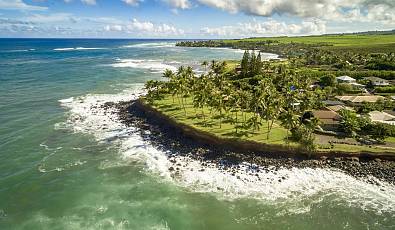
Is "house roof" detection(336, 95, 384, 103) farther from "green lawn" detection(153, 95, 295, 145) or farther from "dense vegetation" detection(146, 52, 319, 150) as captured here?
"green lawn" detection(153, 95, 295, 145)

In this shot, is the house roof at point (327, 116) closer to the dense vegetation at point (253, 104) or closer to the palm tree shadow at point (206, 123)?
the dense vegetation at point (253, 104)

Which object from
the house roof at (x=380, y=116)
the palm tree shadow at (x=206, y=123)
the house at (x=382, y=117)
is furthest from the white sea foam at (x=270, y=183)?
the house roof at (x=380, y=116)

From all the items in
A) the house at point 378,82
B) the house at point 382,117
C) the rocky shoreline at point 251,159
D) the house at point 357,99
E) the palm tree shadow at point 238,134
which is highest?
the house at point 378,82

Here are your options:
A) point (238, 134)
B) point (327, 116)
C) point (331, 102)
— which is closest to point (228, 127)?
A: point (238, 134)

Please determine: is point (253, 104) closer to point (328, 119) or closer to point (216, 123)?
point (216, 123)

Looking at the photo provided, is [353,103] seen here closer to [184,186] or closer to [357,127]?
[357,127]
